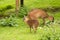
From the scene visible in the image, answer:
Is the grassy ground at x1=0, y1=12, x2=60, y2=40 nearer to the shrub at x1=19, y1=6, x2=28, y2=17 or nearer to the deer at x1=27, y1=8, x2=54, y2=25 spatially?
the deer at x1=27, y1=8, x2=54, y2=25

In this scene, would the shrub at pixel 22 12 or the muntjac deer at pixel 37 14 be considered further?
the shrub at pixel 22 12

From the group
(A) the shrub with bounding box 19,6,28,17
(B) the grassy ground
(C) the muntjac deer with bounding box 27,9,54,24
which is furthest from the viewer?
(A) the shrub with bounding box 19,6,28,17

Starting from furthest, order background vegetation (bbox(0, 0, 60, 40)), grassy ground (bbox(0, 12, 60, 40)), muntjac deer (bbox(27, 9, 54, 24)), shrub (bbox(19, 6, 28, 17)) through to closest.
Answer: shrub (bbox(19, 6, 28, 17)), muntjac deer (bbox(27, 9, 54, 24)), grassy ground (bbox(0, 12, 60, 40)), background vegetation (bbox(0, 0, 60, 40))

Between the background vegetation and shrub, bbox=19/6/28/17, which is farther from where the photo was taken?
shrub, bbox=19/6/28/17

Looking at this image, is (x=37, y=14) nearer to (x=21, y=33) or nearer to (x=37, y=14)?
(x=37, y=14)

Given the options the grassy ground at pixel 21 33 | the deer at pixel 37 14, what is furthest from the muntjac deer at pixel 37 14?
the grassy ground at pixel 21 33

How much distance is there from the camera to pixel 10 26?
1442 cm

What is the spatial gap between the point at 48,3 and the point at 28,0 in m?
2.47

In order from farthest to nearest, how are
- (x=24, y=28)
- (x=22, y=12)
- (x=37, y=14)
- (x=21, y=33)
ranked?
1. (x=22, y=12)
2. (x=37, y=14)
3. (x=24, y=28)
4. (x=21, y=33)

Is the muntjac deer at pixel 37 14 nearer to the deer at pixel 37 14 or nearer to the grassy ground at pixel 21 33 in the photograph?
the deer at pixel 37 14

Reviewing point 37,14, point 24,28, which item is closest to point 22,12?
point 37,14

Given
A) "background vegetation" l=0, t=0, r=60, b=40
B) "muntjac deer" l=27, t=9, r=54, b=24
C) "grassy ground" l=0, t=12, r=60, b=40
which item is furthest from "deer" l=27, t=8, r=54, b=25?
"grassy ground" l=0, t=12, r=60, b=40

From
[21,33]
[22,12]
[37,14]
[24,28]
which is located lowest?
[22,12]

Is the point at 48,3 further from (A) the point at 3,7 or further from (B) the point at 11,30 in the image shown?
(B) the point at 11,30
